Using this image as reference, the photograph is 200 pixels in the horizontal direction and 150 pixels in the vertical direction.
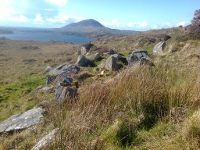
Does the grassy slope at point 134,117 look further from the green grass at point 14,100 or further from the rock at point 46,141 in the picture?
the green grass at point 14,100

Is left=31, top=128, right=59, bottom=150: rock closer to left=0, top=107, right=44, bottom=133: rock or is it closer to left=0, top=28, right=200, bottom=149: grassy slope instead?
left=0, top=28, right=200, bottom=149: grassy slope

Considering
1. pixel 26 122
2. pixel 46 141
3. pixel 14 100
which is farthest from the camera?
pixel 14 100

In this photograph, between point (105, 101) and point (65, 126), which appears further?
point (105, 101)

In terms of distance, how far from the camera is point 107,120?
3512mm

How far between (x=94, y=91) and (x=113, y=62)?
6.33 m

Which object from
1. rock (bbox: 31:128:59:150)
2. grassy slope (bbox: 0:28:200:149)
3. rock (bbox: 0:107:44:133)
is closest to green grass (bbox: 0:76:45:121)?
rock (bbox: 0:107:44:133)

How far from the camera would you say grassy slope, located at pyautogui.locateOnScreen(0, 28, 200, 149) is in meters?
2.70

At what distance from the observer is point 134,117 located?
3635 mm

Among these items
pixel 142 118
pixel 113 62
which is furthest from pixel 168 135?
pixel 113 62

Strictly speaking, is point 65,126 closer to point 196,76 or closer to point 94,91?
point 94,91

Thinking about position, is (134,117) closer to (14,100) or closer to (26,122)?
(26,122)

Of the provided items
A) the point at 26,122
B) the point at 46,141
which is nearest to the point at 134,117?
the point at 46,141

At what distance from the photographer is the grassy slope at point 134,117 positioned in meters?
2.70

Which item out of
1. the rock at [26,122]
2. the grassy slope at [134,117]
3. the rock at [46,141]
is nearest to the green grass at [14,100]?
the rock at [26,122]
